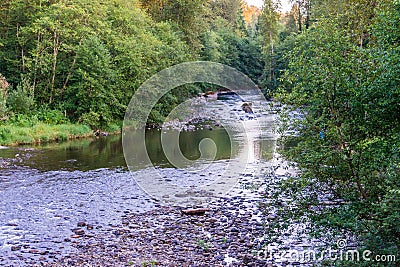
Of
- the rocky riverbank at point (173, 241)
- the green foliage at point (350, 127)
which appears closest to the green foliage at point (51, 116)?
the rocky riverbank at point (173, 241)

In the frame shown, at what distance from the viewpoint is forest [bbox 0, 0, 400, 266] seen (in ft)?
22.2

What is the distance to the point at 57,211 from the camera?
41.2 feet

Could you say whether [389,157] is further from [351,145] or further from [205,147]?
[205,147]

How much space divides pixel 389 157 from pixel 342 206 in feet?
4.27

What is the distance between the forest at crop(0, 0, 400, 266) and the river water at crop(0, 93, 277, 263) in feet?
5.18

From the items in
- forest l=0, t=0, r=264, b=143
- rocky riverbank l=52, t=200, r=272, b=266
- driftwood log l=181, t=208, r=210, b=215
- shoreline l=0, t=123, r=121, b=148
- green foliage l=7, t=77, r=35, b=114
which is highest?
forest l=0, t=0, r=264, b=143

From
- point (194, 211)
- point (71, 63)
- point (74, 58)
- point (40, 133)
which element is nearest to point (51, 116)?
point (40, 133)

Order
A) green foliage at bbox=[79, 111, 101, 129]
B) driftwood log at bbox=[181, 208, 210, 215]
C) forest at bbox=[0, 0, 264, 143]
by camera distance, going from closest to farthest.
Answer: driftwood log at bbox=[181, 208, 210, 215]
forest at bbox=[0, 0, 264, 143]
green foliage at bbox=[79, 111, 101, 129]

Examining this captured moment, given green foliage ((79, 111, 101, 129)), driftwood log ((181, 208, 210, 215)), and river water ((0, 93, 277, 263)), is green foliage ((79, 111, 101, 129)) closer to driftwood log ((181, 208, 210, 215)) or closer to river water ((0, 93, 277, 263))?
river water ((0, 93, 277, 263))

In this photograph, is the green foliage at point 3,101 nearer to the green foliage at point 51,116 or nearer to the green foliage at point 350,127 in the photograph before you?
the green foliage at point 51,116

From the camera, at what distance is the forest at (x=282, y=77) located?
22.2ft

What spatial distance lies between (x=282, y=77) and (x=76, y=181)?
1073cm

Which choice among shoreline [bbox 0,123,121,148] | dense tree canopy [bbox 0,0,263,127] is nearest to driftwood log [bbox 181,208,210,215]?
shoreline [bbox 0,123,121,148]

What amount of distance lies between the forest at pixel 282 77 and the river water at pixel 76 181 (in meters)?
1.58
